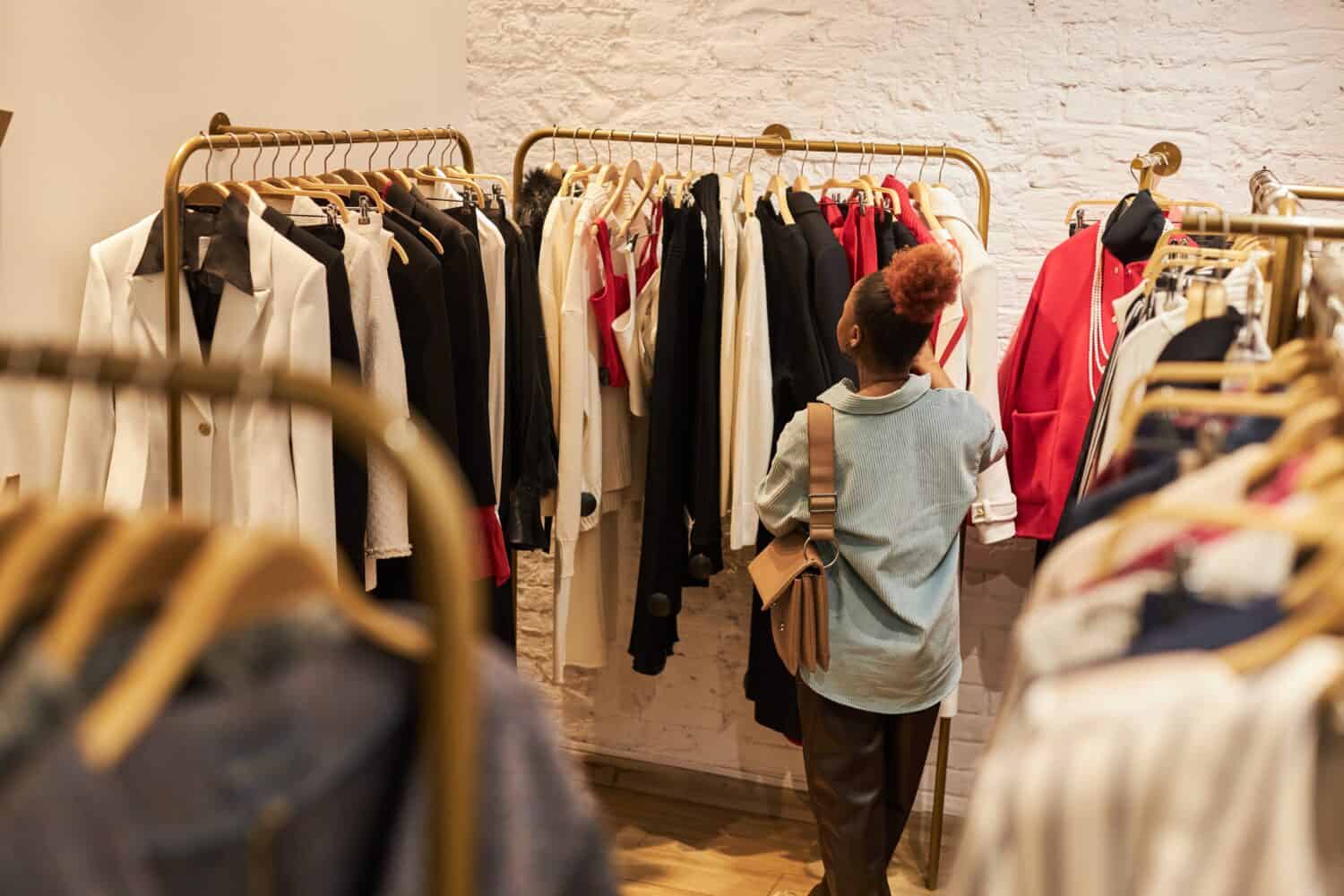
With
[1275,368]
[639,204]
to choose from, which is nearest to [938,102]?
[639,204]

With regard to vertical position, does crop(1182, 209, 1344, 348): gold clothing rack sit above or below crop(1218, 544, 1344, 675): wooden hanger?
above

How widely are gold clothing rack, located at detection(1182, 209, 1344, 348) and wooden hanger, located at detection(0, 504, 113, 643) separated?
3.73 feet

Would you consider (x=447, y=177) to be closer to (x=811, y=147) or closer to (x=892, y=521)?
(x=811, y=147)

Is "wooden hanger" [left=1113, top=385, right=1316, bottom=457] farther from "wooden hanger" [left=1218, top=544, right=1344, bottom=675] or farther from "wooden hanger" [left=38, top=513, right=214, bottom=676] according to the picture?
"wooden hanger" [left=38, top=513, right=214, bottom=676]

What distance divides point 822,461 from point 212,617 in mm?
1756

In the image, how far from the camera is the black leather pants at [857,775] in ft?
8.31

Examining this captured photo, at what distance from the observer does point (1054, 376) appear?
2.91m

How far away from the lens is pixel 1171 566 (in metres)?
0.89

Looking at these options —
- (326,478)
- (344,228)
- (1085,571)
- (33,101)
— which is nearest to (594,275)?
(344,228)

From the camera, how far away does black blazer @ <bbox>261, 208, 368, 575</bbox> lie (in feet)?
7.30

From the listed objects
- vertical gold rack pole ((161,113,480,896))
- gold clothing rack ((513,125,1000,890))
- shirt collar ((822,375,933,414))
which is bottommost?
shirt collar ((822,375,933,414))

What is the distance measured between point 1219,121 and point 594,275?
4.98 ft

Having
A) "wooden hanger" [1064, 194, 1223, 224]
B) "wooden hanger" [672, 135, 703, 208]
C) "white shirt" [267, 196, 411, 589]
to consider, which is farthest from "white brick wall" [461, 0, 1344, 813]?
"white shirt" [267, 196, 411, 589]

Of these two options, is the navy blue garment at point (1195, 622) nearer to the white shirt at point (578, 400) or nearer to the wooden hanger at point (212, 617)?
the wooden hanger at point (212, 617)
